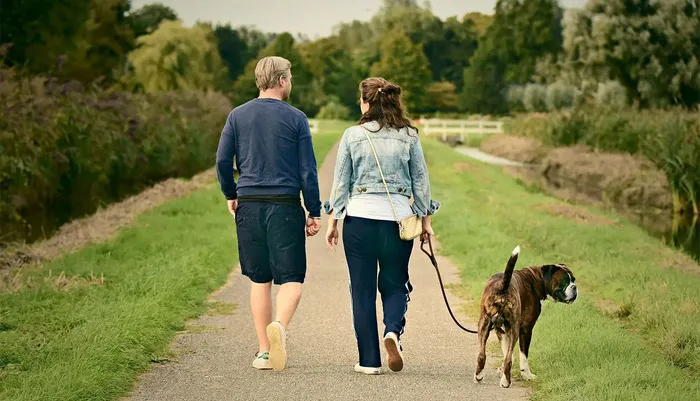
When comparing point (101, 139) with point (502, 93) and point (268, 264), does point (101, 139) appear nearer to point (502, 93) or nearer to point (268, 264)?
point (268, 264)

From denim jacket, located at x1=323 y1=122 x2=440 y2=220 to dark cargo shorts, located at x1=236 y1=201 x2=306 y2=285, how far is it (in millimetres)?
269

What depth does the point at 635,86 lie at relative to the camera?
2126 inches

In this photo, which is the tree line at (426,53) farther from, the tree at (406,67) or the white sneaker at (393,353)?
the white sneaker at (393,353)

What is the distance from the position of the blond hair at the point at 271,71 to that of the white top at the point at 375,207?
0.93 meters

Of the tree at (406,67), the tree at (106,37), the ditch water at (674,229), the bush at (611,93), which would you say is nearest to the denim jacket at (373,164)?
the ditch water at (674,229)

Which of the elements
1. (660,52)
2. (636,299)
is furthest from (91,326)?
(660,52)

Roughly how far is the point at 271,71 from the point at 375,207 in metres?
1.13

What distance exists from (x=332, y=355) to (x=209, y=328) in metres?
1.42

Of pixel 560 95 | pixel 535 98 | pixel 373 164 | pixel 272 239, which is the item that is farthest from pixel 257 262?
pixel 535 98

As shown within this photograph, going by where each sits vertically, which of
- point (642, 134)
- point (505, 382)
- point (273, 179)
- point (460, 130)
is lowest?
point (460, 130)

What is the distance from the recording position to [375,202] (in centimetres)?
723

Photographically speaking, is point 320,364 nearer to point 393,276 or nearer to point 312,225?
point 393,276

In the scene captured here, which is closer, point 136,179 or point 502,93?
point 136,179

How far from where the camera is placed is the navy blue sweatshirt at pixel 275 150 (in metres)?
7.27
